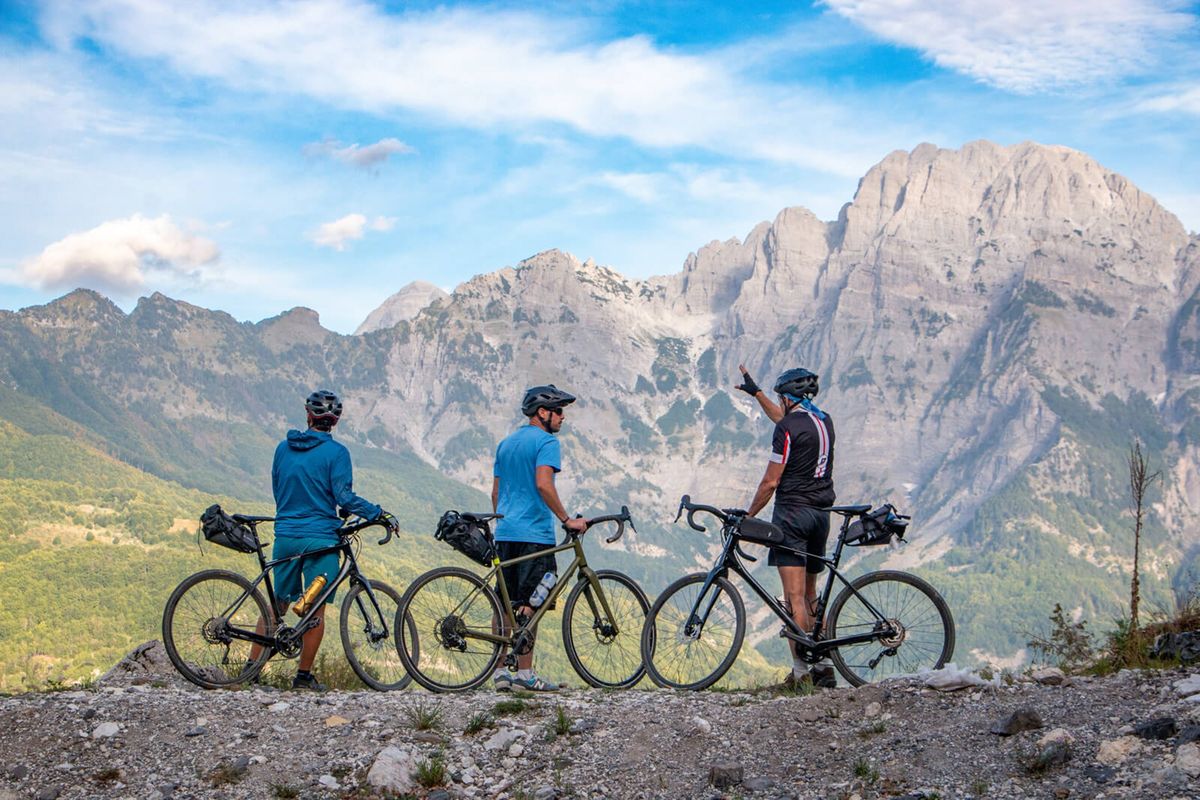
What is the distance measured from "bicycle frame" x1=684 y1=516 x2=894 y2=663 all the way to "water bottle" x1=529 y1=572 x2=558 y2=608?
1.53 m

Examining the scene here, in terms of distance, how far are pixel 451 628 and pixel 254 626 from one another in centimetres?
208

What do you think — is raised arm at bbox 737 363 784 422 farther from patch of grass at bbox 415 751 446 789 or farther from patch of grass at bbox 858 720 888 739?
patch of grass at bbox 415 751 446 789

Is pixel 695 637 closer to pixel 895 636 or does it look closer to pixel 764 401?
pixel 895 636

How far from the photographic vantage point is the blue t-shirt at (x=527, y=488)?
38.7 ft

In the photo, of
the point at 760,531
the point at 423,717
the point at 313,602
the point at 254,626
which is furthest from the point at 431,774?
the point at 760,531

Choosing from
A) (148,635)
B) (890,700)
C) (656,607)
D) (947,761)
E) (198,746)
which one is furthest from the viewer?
(148,635)

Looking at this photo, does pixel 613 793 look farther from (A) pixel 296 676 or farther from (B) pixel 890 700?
(A) pixel 296 676

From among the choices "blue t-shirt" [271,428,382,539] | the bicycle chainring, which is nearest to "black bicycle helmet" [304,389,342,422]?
"blue t-shirt" [271,428,382,539]

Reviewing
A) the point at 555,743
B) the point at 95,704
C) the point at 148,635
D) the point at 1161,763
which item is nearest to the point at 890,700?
the point at 1161,763

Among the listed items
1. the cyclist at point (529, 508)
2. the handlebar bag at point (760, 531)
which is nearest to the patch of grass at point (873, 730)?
the handlebar bag at point (760, 531)

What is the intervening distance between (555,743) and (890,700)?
2.89 m

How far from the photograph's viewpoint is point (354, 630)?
11594 millimetres

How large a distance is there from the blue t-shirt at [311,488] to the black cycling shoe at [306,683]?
151cm

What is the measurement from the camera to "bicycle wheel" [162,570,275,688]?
36.5 feet
